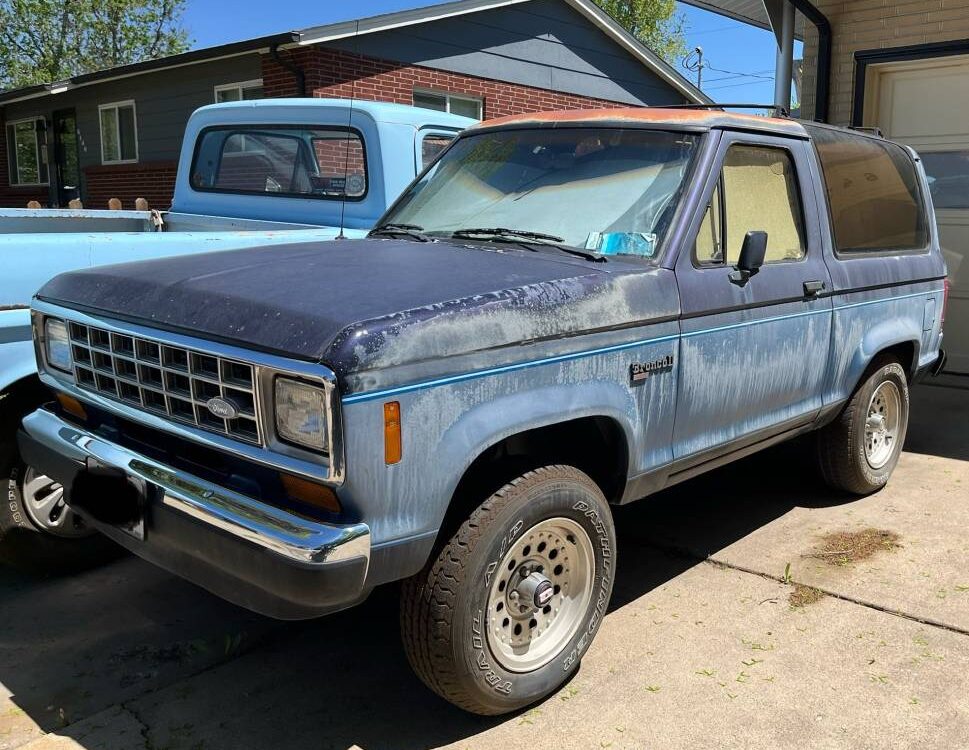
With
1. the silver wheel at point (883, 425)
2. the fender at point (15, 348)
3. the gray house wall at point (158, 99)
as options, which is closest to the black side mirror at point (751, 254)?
the silver wheel at point (883, 425)

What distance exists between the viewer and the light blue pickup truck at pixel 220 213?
145 inches

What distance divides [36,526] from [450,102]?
1154cm

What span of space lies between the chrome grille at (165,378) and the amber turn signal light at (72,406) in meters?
0.14

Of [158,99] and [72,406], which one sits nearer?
[72,406]

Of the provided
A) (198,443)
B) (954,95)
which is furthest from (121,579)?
(954,95)

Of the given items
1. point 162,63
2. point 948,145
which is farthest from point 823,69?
point 162,63

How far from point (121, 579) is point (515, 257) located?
242 centimetres

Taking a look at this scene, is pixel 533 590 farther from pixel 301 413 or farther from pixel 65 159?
pixel 65 159

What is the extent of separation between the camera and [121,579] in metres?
4.22

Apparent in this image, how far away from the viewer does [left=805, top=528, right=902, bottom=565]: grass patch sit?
4.42 meters

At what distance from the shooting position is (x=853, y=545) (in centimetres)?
457

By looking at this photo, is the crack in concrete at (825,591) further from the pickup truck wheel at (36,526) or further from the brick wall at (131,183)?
the brick wall at (131,183)

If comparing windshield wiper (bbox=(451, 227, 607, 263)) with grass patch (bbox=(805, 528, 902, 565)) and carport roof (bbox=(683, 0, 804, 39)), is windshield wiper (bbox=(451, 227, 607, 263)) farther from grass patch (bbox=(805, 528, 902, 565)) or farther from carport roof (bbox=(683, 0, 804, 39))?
carport roof (bbox=(683, 0, 804, 39))

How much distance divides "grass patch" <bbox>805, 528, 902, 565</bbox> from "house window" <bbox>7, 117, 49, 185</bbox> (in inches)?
723
